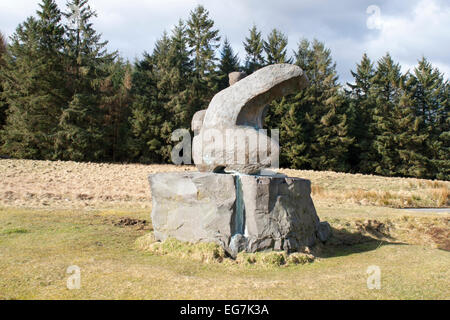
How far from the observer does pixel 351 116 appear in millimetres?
26016

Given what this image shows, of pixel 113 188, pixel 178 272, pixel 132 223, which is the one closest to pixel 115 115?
pixel 113 188

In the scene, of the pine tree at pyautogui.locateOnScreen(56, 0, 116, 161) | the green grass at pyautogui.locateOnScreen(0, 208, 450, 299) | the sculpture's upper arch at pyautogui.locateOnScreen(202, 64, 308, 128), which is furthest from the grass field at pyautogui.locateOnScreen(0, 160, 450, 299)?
the pine tree at pyautogui.locateOnScreen(56, 0, 116, 161)

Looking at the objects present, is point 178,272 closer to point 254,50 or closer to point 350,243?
point 350,243

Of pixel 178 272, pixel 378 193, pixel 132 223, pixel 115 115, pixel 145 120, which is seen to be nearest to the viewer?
pixel 178 272

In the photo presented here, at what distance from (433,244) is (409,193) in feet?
24.7

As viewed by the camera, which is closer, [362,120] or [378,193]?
[378,193]

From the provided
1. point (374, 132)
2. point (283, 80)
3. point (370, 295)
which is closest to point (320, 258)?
point (370, 295)

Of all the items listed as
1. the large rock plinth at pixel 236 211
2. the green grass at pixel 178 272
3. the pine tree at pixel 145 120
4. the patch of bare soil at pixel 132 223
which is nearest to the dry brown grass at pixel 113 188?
the patch of bare soil at pixel 132 223

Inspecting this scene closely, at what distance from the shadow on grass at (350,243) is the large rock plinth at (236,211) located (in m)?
0.84

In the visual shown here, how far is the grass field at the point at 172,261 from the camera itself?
146 inches

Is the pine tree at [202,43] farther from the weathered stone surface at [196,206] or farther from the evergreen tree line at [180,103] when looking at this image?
the weathered stone surface at [196,206]

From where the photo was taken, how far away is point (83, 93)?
71.2 ft

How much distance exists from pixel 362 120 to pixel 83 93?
820 inches
